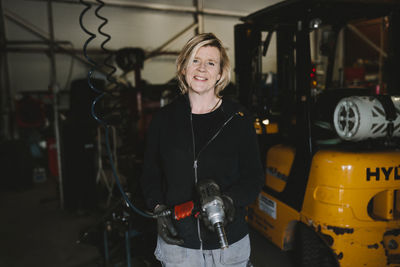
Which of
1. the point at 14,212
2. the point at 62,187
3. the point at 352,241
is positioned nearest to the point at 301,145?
the point at 352,241

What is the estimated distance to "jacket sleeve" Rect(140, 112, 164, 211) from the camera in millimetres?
1687

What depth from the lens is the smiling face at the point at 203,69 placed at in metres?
1.60

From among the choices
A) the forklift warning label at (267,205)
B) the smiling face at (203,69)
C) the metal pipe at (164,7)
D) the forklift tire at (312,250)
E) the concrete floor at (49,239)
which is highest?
the metal pipe at (164,7)

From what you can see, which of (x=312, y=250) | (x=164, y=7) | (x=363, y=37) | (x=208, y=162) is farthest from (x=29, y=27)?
(x=363, y=37)

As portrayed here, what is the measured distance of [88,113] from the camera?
5.35 meters

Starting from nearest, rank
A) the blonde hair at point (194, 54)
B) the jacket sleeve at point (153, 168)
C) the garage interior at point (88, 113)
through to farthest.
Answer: the blonde hair at point (194, 54) < the jacket sleeve at point (153, 168) < the garage interior at point (88, 113)

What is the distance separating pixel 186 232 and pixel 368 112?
1672mm

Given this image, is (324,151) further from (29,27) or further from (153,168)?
(29,27)

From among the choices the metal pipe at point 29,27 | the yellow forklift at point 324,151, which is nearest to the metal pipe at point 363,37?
the yellow forklift at point 324,151

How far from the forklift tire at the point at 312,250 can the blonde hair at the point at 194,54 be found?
1651mm

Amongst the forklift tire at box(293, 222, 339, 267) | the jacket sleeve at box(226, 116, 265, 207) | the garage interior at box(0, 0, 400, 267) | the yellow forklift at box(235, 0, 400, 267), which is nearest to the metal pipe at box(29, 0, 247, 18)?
the garage interior at box(0, 0, 400, 267)

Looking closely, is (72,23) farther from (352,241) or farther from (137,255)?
(352,241)

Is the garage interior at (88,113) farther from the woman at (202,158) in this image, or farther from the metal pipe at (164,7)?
the woman at (202,158)

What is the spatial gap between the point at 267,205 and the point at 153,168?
1.87 m
